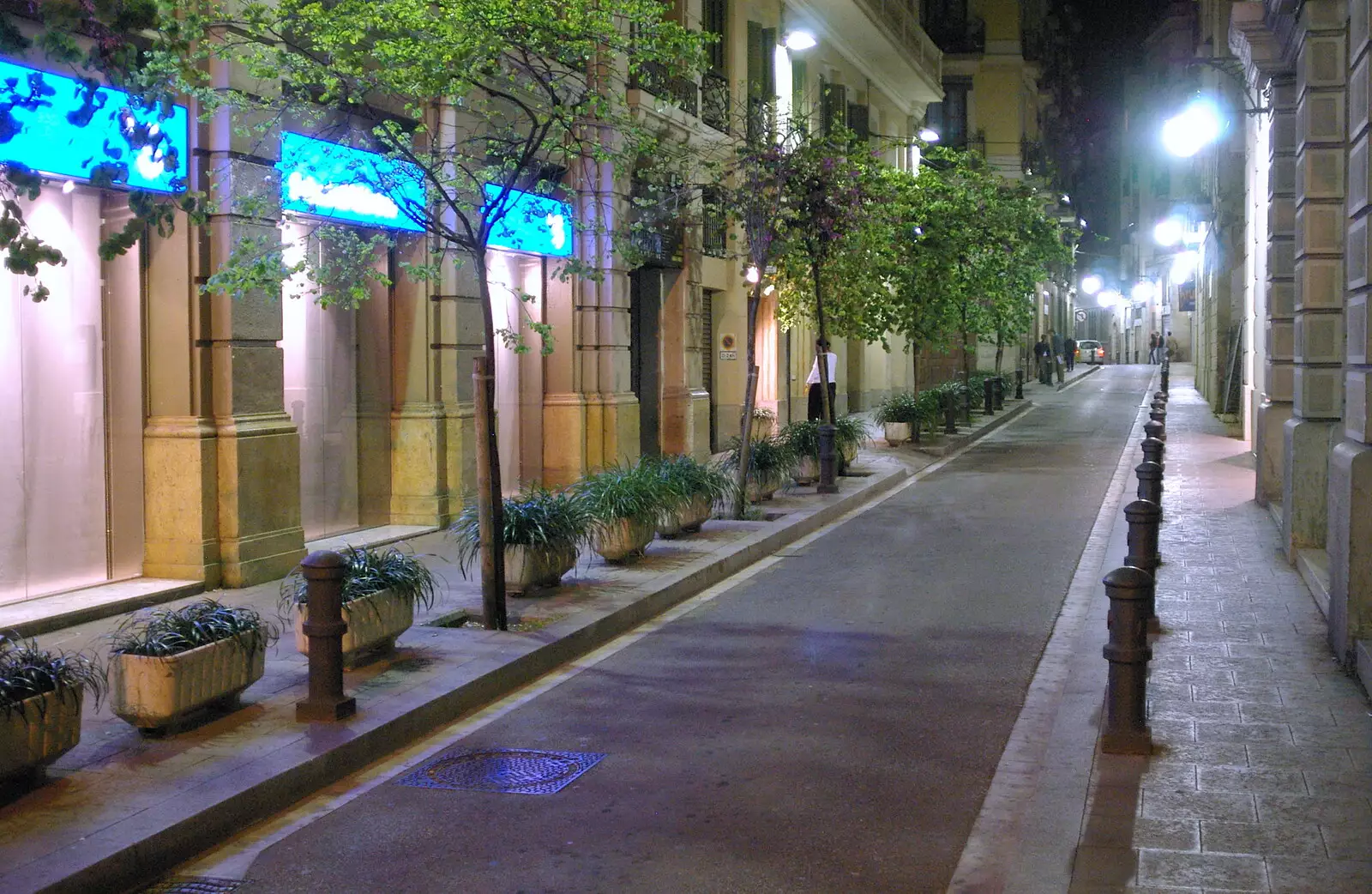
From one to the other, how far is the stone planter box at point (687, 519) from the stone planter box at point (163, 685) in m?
7.00

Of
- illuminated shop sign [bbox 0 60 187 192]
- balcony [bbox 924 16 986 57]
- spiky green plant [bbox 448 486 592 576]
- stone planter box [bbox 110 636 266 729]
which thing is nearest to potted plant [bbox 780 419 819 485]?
spiky green plant [bbox 448 486 592 576]

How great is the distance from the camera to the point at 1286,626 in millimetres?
9414

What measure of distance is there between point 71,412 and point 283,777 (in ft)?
18.6

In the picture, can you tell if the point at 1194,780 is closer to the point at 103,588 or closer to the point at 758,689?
the point at 758,689

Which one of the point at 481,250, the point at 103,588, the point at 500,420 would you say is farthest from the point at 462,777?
the point at 500,420

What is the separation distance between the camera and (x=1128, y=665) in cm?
654

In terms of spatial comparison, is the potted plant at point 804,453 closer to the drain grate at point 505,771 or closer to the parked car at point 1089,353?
the drain grate at point 505,771

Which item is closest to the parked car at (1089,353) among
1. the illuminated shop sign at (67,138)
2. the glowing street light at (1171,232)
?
the glowing street light at (1171,232)

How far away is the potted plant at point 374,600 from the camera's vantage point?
8023mm

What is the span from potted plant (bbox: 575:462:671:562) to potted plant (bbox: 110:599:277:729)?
4677mm

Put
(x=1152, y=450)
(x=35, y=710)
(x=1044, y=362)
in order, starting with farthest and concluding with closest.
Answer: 1. (x=1044, y=362)
2. (x=1152, y=450)
3. (x=35, y=710)

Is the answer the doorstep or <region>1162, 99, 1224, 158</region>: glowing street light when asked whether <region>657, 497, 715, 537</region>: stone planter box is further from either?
<region>1162, 99, 1224, 158</region>: glowing street light

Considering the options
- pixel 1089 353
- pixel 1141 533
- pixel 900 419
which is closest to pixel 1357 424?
pixel 1141 533

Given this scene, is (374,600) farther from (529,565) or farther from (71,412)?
(71,412)
